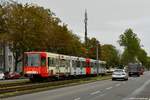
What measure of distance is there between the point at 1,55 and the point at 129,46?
277 feet

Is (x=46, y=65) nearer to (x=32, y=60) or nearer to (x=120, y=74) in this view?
(x=32, y=60)

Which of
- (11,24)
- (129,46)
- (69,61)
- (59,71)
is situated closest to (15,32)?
(11,24)

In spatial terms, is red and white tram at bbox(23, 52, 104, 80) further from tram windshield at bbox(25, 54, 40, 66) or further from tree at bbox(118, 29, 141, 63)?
tree at bbox(118, 29, 141, 63)

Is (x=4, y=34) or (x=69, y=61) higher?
(x=4, y=34)

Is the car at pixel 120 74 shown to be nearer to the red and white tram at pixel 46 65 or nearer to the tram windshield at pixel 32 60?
the red and white tram at pixel 46 65

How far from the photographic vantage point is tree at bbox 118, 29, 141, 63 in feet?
562

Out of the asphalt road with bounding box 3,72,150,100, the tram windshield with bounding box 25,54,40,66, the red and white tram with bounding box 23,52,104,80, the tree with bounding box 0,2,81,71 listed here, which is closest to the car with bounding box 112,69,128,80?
the red and white tram with bounding box 23,52,104,80

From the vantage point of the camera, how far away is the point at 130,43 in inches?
6747

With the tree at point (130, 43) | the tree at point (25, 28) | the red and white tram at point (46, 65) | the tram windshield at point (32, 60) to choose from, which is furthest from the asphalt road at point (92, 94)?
the tree at point (130, 43)

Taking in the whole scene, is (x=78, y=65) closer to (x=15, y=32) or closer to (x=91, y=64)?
(x=91, y=64)

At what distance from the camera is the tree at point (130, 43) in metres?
171

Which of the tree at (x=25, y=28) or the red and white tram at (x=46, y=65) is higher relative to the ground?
the tree at (x=25, y=28)

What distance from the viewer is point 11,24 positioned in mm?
76250

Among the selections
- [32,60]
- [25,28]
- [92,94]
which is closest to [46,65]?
[32,60]
